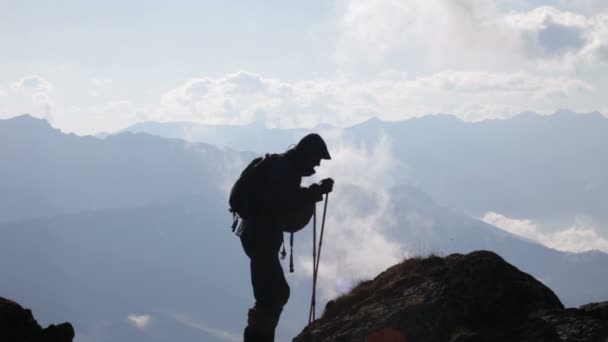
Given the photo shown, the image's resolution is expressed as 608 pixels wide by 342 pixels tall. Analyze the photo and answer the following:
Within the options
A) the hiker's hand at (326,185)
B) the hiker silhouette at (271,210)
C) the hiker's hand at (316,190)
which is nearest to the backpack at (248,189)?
the hiker silhouette at (271,210)

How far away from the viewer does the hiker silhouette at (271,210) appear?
874cm

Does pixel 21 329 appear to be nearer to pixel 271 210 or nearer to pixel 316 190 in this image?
pixel 271 210

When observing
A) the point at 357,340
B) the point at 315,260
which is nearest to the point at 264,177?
the point at 315,260

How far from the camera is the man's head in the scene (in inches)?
352

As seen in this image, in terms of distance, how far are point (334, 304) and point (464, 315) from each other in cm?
395

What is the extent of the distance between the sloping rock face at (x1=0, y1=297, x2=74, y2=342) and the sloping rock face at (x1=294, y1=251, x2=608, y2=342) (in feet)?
13.7

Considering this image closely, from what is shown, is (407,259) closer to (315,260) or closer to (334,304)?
(334,304)

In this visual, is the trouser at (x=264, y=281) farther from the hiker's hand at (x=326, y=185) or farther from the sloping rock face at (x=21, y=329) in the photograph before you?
the sloping rock face at (x=21, y=329)

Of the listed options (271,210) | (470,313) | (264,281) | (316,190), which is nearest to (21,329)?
(264,281)

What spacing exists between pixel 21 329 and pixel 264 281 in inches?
154

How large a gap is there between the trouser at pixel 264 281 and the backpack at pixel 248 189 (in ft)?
0.92

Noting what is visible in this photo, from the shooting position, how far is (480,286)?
8.68m

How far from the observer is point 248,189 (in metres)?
8.83

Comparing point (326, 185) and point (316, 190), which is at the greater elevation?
point (326, 185)
